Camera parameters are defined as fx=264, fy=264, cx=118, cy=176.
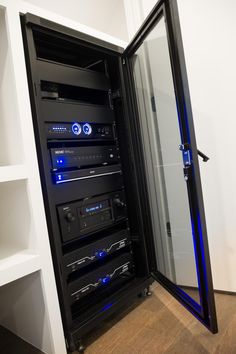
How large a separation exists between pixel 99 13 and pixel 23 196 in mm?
1715

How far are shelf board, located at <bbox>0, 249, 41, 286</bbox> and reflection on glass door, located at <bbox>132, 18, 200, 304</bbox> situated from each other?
2.94 feet

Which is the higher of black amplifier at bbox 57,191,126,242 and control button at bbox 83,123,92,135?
control button at bbox 83,123,92,135

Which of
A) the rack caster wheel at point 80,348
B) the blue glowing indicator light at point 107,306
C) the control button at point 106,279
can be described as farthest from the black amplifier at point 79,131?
the rack caster wheel at point 80,348

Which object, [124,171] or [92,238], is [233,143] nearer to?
[124,171]

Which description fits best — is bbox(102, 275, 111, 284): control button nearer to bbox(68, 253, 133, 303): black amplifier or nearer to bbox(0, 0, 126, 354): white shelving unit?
bbox(68, 253, 133, 303): black amplifier

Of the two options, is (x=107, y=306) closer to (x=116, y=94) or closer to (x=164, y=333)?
(x=164, y=333)

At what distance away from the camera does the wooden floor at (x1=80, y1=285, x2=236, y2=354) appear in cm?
127

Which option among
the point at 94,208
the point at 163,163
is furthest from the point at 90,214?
the point at 163,163

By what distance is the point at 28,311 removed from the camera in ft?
4.21

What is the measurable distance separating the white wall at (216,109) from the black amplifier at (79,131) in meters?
0.59

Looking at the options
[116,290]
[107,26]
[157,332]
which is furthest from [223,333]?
[107,26]

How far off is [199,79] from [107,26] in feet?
3.25

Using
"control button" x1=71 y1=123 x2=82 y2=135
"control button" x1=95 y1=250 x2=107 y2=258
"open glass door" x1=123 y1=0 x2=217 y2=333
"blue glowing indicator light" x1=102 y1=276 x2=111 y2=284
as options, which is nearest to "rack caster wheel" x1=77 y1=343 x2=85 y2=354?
"blue glowing indicator light" x1=102 y1=276 x2=111 y2=284

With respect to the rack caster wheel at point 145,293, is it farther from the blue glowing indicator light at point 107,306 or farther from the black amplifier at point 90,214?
the black amplifier at point 90,214
